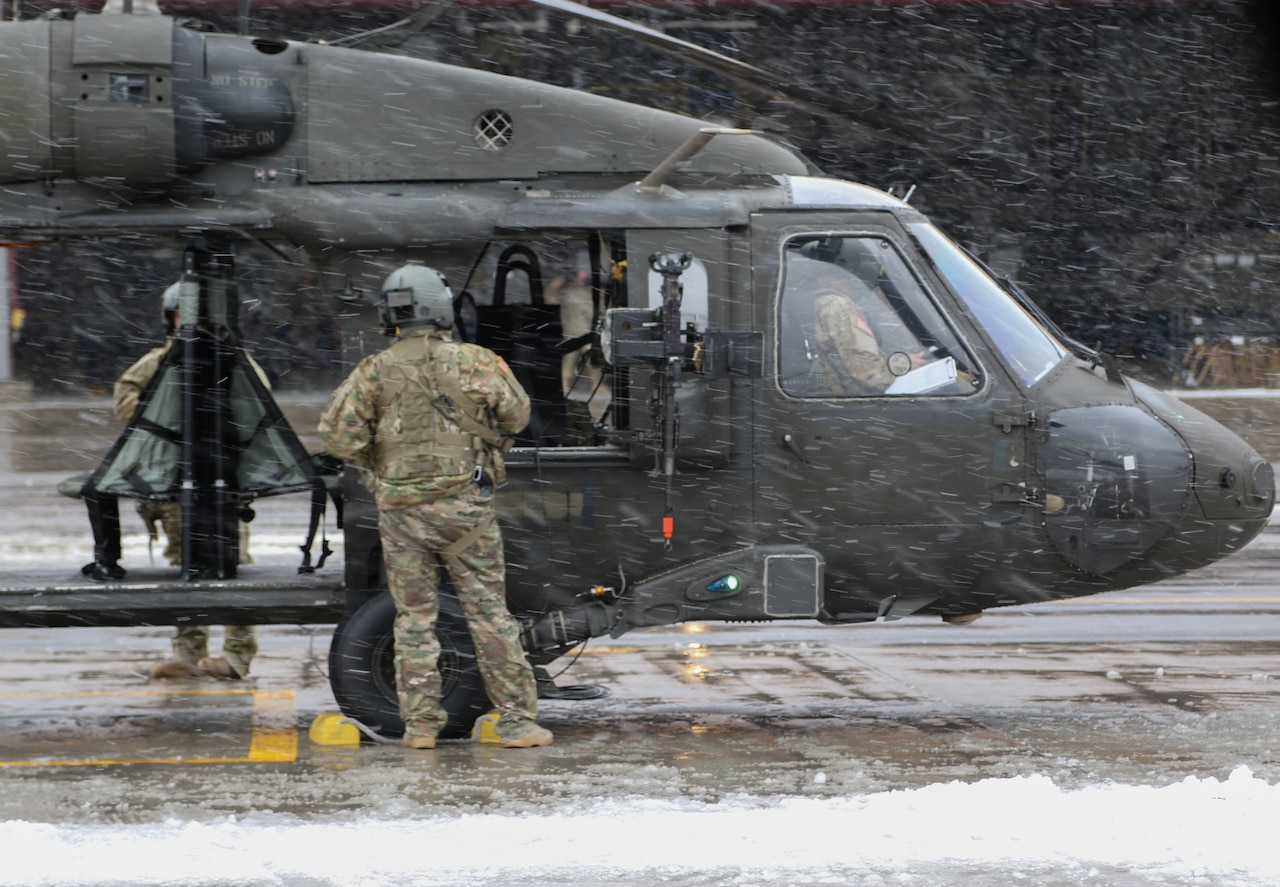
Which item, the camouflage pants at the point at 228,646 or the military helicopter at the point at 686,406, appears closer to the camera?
the military helicopter at the point at 686,406

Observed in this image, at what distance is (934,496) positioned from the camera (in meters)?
7.42

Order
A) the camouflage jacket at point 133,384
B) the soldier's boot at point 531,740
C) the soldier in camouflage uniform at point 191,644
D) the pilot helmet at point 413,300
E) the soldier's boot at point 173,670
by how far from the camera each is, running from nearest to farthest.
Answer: the pilot helmet at point 413,300 < the soldier's boot at point 531,740 < the camouflage jacket at point 133,384 < the soldier in camouflage uniform at point 191,644 < the soldier's boot at point 173,670

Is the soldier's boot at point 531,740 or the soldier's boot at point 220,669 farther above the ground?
the soldier's boot at point 531,740

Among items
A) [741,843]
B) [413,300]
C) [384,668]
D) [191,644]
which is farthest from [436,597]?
[191,644]

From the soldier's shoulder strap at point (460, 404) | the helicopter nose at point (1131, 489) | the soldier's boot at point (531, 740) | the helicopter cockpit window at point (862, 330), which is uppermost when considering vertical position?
the helicopter cockpit window at point (862, 330)

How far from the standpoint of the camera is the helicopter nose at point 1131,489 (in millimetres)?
7379

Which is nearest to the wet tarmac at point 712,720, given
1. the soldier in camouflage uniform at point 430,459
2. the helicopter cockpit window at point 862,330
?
the soldier in camouflage uniform at point 430,459

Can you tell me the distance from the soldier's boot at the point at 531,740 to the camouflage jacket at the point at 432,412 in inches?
43.3

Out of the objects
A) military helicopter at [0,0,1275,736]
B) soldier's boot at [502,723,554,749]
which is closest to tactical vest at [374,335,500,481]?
military helicopter at [0,0,1275,736]

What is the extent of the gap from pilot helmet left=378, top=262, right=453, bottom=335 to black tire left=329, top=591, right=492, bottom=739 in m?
1.24

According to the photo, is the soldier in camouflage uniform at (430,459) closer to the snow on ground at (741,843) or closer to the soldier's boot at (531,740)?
the soldier's boot at (531,740)

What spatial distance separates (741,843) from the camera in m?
5.71

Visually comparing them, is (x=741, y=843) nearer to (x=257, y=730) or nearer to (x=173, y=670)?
(x=257, y=730)

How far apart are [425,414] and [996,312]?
2.59 meters
